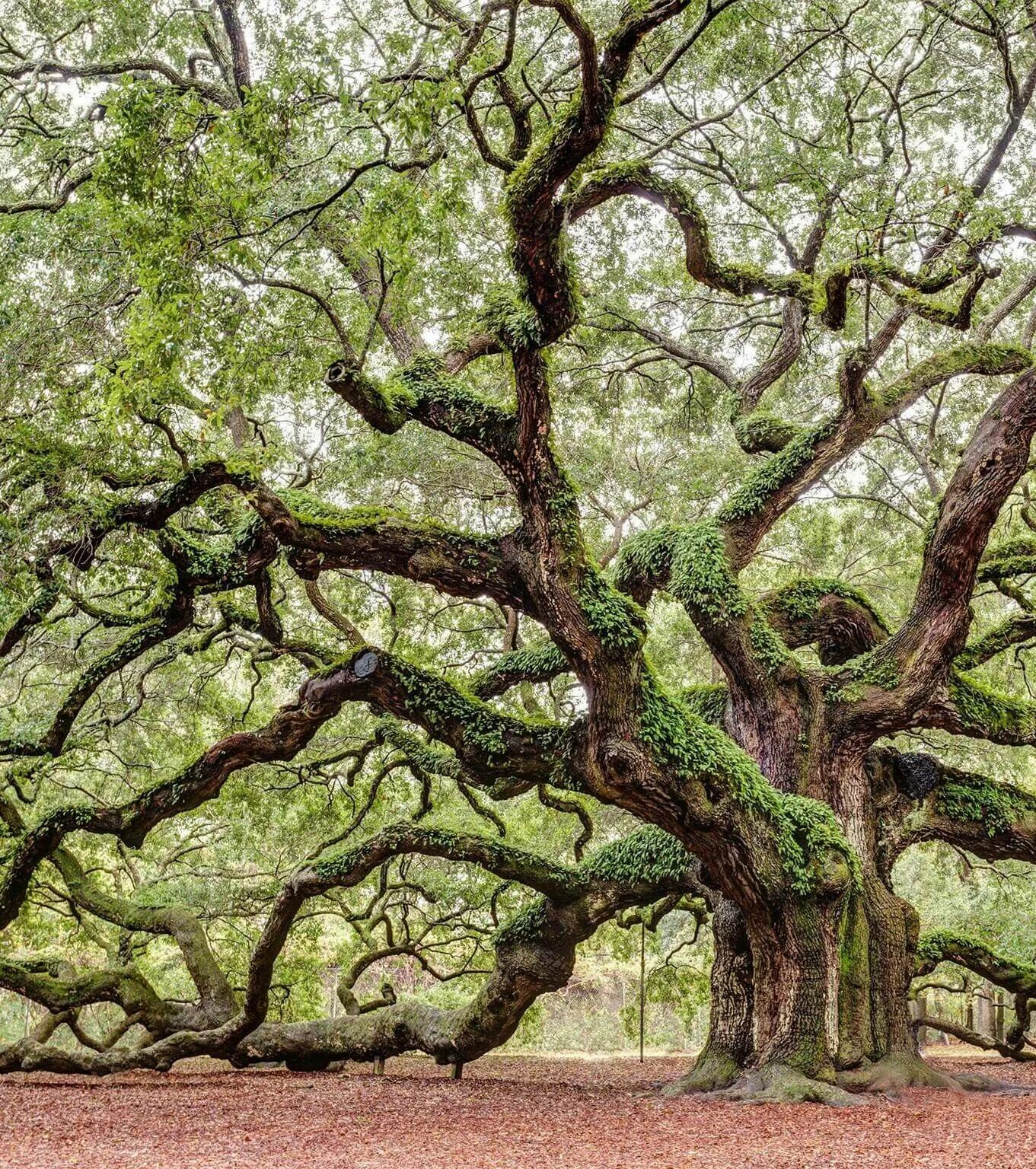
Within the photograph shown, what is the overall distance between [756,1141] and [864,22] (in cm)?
921

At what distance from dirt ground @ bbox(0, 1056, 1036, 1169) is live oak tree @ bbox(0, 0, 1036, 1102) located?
0.71 metres

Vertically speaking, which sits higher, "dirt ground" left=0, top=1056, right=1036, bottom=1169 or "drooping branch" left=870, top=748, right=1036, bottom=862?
"drooping branch" left=870, top=748, right=1036, bottom=862

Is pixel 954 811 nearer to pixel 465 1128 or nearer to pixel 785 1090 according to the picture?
pixel 785 1090

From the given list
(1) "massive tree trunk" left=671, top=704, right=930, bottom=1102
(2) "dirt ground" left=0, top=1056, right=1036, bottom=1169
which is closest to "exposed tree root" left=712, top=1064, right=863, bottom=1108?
(1) "massive tree trunk" left=671, top=704, right=930, bottom=1102

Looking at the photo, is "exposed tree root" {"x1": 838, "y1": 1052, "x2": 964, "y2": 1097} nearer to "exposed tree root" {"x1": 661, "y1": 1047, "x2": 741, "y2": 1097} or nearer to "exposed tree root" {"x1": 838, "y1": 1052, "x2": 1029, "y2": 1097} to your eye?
"exposed tree root" {"x1": 838, "y1": 1052, "x2": 1029, "y2": 1097}

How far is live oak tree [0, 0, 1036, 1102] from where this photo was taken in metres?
6.74

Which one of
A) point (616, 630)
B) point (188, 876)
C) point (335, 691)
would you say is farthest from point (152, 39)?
point (188, 876)

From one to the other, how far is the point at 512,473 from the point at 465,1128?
14.1ft

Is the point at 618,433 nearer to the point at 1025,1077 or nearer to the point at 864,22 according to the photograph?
the point at 864,22

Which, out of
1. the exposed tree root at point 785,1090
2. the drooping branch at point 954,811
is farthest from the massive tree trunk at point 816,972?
the drooping branch at point 954,811

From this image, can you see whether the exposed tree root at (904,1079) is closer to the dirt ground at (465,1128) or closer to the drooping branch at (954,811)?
the dirt ground at (465,1128)

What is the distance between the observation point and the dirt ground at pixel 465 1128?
4965mm

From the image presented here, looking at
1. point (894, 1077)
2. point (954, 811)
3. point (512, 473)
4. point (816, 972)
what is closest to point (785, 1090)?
point (816, 972)

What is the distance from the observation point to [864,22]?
9.38 m
